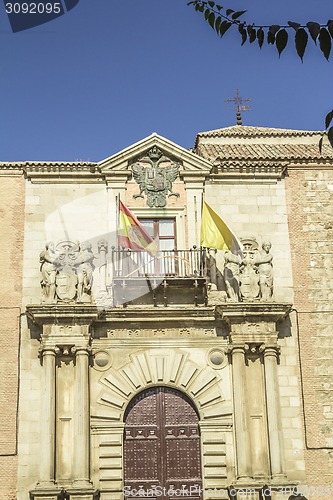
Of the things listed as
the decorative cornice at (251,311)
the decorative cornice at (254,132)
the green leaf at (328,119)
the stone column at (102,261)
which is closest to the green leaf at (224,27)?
the green leaf at (328,119)

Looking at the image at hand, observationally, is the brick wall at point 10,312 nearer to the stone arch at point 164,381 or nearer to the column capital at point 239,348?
the stone arch at point 164,381

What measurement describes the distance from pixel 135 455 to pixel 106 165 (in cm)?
601

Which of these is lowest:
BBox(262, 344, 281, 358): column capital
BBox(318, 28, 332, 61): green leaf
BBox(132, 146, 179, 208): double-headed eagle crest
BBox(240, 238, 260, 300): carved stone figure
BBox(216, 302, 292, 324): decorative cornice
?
BBox(318, 28, 332, 61): green leaf

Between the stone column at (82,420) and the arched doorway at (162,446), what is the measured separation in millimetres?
854

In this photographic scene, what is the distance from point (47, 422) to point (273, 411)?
4.21 metres

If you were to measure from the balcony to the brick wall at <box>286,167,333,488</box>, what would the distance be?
2088mm

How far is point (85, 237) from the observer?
16.0m

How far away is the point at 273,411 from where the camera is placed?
47.6 feet

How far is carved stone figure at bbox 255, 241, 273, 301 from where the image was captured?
15312 millimetres

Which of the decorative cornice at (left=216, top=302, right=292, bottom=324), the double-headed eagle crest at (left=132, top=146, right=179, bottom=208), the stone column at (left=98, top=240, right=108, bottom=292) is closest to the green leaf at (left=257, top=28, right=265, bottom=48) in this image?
the decorative cornice at (left=216, top=302, right=292, bottom=324)

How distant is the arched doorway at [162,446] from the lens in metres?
14.5

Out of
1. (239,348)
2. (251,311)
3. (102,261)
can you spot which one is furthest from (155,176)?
(239,348)

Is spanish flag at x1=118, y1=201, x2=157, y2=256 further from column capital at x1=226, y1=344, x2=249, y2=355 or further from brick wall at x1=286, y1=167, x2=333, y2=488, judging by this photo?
brick wall at x1=286, y1=167, x2=333, y2=488

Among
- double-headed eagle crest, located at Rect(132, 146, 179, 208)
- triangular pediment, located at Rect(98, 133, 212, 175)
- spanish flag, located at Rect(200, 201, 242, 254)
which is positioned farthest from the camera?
triangular pediment, located at Rect(98, 133, 212, 175)
